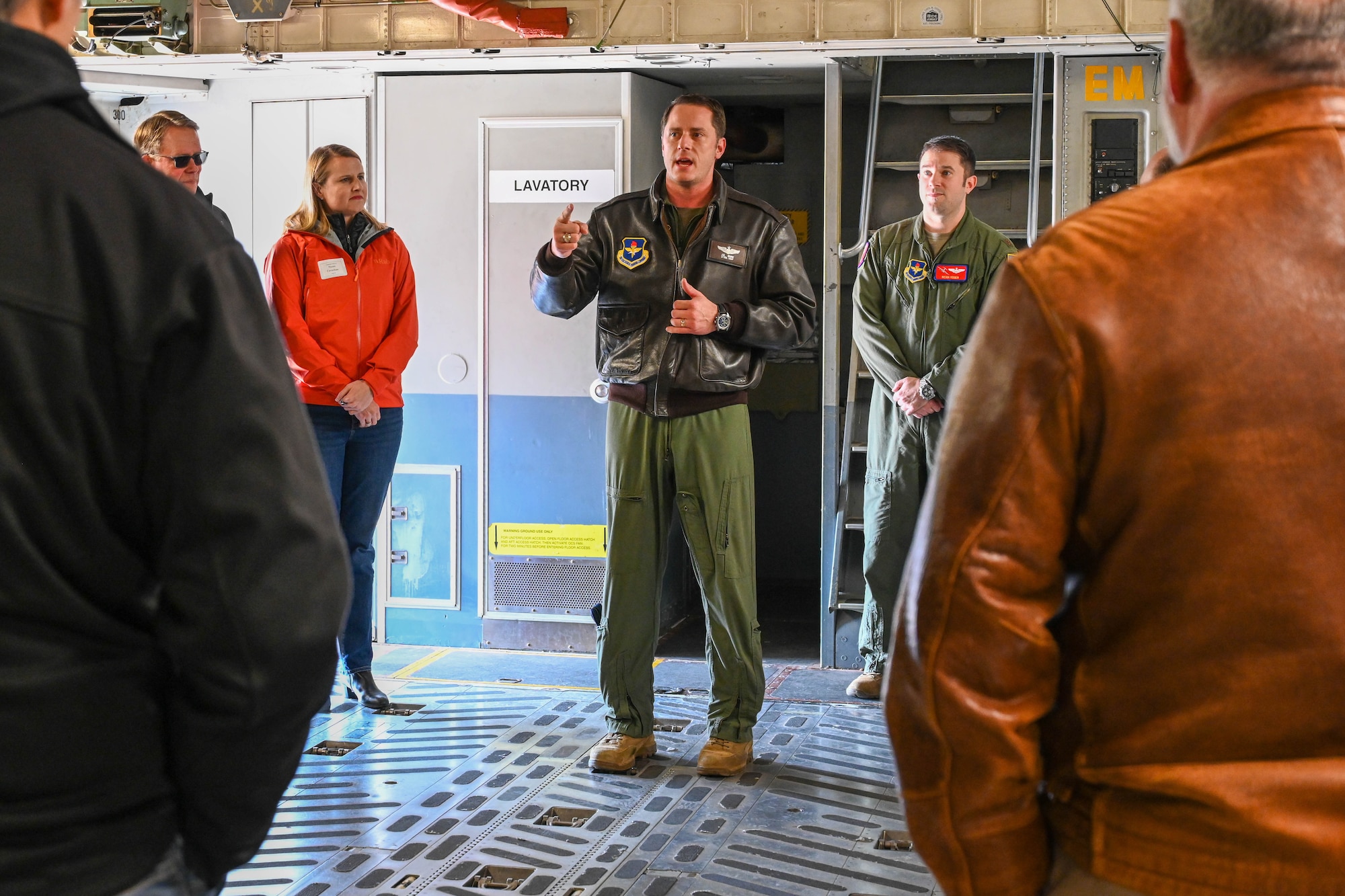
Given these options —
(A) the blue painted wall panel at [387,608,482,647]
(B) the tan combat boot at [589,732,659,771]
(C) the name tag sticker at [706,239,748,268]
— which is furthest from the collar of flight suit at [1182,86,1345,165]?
(A) the blue painted wall panel at [387,608,482,647]

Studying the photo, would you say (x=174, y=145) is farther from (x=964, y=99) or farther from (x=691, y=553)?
(x=964, y=99)

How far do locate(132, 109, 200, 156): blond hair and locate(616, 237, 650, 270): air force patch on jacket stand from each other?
65.8 inches

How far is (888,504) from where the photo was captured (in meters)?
5.38

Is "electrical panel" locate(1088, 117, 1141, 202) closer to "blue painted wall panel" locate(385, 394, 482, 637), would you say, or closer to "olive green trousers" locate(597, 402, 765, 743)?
"olive green trousers" locate(597, 402, 765, 743)

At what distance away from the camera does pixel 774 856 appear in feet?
12.2

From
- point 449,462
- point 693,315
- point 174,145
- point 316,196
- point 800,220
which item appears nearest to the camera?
point 693,315

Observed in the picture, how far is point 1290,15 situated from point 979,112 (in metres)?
5.05

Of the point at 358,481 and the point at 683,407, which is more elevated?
the point at 683,407

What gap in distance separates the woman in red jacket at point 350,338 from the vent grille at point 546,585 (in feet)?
3.43

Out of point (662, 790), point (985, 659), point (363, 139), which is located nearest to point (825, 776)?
point (662, 790)

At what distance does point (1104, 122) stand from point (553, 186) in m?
2.60

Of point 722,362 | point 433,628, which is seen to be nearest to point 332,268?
point 722,362

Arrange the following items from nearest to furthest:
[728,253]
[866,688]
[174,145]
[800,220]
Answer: [728,253] < [174,145] < [866,688] < [800,220]

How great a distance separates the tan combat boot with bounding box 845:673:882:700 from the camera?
5473 millimetres
